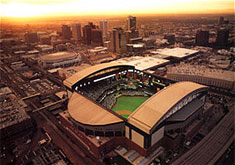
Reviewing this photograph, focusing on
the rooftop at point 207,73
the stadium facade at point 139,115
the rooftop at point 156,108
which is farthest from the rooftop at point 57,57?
the rooftop at point 156,108

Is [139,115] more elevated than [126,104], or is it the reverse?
[139,115]

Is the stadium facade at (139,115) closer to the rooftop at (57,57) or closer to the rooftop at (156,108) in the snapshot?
the rooftop at (156,108)

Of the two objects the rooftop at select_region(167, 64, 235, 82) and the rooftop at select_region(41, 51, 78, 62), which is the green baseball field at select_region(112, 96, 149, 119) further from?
the rooftop at select_region(41, 51, 78, 62)

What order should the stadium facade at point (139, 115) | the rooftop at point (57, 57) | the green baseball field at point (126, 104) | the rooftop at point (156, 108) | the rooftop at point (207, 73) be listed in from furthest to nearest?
the rooftop at point (57, 57) → the rooftop at point (207, 73) → the green baseball field at point (126, 104) → the stadium facade at point (139, 115) → the rooftop at point (156, 108)

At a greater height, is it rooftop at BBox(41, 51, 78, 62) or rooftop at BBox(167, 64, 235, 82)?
rooftop at BBox(41, 51, 78, 62)

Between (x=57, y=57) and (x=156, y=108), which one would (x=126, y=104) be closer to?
(x=156, y=108)

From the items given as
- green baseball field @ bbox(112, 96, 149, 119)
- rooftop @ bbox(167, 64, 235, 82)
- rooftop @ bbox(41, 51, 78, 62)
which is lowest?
green baseball field @ bbox(112, 96, 149, 119)

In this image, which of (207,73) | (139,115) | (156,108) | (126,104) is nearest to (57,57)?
(126,104)

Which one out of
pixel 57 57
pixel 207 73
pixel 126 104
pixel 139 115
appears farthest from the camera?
pixel 57 57

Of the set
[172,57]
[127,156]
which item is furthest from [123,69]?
[172,57]

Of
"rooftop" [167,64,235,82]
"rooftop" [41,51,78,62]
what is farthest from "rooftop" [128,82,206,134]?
"rooftop" [41,51,78,62]
